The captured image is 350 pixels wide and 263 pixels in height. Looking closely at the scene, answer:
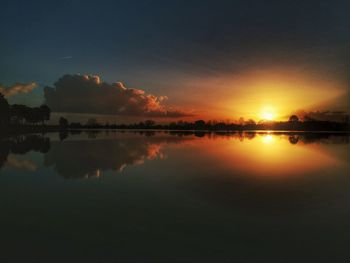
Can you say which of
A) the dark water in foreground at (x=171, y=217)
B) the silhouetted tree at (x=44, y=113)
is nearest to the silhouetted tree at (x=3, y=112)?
the silhouetted tree at (x=44, y=113)

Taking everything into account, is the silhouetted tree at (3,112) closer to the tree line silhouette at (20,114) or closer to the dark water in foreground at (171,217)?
the tree line silhouette at (20,114)

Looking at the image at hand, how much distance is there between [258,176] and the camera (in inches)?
661

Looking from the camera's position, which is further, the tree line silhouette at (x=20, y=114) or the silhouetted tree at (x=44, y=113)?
the silhouetted tree at (x=44, y=113)

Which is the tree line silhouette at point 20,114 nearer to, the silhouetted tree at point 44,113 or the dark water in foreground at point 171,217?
the silhouetted tree at point 44,113

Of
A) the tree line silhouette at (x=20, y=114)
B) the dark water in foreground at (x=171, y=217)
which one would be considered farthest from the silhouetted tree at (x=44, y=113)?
the dark water in foreground at (x=171, y=217)

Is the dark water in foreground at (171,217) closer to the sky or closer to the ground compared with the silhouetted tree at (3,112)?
closer to the ground

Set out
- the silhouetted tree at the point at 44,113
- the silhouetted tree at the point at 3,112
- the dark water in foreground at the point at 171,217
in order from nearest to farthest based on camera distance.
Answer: the dark water in foreground at the point at 171,217, the silhouetted tree at the point at 3,112, the silhouetted tree at the point at 44,113

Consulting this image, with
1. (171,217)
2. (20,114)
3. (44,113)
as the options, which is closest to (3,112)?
(20,114)

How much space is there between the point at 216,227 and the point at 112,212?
11.1ft

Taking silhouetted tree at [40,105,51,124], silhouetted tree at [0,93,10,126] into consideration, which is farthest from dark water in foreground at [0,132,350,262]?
silhouetted tree at [40,105,51,124]

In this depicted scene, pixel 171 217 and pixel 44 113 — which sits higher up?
pixel 44 113

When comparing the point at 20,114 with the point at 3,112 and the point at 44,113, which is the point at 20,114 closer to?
the point at 44,113

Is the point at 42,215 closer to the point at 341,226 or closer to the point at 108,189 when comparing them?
the point at 108,189

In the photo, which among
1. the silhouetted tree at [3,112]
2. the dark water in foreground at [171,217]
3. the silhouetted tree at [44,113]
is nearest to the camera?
the dark water in foreground at [171,217]
